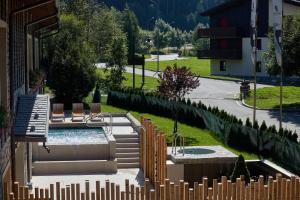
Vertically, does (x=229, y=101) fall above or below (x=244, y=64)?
below

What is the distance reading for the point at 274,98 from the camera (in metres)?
44.4

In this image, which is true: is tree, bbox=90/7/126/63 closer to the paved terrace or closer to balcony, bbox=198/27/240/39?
balcony, bbox=198/27/240/39

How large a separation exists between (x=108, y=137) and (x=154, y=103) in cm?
1012

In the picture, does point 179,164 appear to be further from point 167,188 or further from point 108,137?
point 167,188

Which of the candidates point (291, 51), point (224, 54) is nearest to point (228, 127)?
point (291, 51)

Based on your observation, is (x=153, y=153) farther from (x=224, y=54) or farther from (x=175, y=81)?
(x=224, y=54)

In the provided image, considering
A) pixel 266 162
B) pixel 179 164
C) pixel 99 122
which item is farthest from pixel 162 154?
pixel 99 122

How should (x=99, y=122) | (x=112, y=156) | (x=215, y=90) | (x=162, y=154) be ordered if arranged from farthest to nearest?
(x=215, y=90), (x=99, y=122), (x=112, y=156), (x=162, y=154)

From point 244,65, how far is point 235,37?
329cm

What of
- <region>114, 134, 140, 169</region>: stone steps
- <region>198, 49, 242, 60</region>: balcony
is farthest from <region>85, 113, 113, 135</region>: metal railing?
<region>198, 49, 242, 60</region>: balcony

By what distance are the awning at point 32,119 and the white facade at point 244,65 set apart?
52.8 m

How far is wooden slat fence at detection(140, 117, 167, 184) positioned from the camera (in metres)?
18.6

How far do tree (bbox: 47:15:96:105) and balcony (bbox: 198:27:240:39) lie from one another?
3174cm

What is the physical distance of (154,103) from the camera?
35000mm
